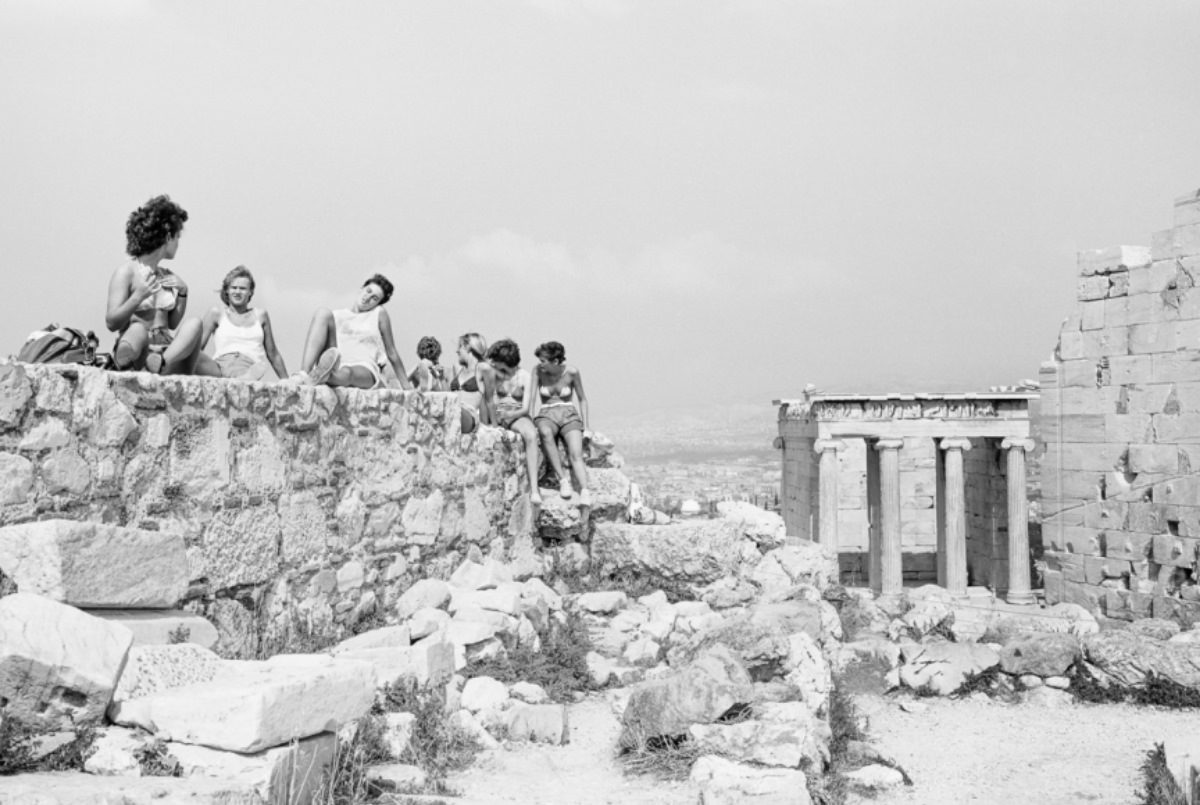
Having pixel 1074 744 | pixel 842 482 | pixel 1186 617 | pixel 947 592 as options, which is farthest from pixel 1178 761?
pixel 842 482

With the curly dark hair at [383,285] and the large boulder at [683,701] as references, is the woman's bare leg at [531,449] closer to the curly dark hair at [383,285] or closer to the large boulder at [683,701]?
the curly dark hair at [383,285]

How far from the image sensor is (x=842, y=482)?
2430cm

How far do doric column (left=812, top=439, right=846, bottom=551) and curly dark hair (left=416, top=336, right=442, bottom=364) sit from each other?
11587 mm

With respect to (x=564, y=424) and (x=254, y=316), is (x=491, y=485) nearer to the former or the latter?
(x=564, y=424)

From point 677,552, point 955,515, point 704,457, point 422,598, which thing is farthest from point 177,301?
point 704,457

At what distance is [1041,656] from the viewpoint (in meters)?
7.07

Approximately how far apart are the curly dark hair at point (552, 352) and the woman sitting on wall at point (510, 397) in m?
0.21

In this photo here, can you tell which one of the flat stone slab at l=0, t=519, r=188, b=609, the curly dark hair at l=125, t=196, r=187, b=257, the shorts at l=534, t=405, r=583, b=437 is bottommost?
the flat stone slab at l=0, t=519, r=188, b=609

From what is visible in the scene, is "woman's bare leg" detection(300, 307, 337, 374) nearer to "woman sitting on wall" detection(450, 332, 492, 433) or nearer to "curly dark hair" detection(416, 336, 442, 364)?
"woman sitting on wall" detection(450, 332, 492, 433)

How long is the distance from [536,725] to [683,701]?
811 millimetres

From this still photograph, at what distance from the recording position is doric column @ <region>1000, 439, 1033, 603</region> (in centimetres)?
1997

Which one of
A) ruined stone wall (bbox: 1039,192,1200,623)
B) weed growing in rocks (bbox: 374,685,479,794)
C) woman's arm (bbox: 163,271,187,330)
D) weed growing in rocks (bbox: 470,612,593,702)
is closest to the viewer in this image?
weed growing in rocks (bbox: 374,685,479,794)

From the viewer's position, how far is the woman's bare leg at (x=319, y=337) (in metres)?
6.96

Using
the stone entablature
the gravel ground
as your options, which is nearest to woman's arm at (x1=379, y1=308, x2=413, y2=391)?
the gravel ground
